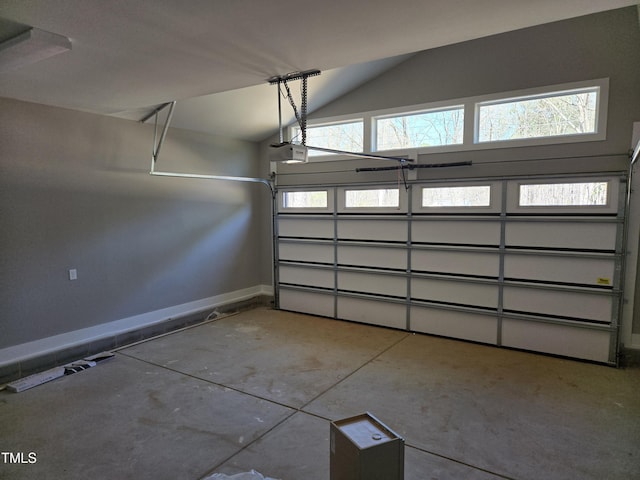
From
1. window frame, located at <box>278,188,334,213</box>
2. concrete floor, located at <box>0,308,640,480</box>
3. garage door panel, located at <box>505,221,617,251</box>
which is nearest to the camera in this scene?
concrete floor, located at <box>0,308,640,480</box>

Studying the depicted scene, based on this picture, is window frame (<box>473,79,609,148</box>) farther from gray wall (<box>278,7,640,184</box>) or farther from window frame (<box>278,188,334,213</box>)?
window frame (<box>278,188,334,213</box>)

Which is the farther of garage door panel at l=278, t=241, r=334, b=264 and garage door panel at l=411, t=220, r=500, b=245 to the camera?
garage door panel at l=278, t=241, r=334, b=264

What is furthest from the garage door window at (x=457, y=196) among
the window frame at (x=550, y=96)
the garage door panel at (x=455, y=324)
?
the garage door panel at (x=455, y=324)

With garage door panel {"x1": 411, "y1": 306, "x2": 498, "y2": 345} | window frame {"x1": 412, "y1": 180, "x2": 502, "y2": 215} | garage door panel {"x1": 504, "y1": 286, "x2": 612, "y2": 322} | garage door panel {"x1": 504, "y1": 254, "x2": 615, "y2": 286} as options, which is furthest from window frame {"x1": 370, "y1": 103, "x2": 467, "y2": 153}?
garage door panel {"x1": 411, "y1": 306, "x2": 498, "y2": 345}

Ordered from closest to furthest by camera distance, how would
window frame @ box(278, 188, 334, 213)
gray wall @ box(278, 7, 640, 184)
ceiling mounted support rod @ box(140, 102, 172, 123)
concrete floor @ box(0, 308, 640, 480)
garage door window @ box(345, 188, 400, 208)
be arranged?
concrete floor @ box(0, 308, 640, 480) → gray wall @ box(278, 7, 640, 184) → ceiling mounted support rod @ box(140, 102, 172, 123) → garage door window @ box(345, 188, 400, 208) → window frame @ box(278, 188, 334, 213)

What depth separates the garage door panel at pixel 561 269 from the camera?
4.32 metres

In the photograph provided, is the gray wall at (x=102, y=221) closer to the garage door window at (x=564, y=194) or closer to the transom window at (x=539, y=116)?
the transom window at (x=539, y=116)

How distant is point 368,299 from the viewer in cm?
584

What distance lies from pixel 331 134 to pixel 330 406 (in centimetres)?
419

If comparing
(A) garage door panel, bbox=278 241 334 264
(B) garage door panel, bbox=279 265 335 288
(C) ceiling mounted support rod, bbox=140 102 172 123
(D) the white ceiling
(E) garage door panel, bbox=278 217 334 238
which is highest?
(C) ceiling mounted support rod, bbox=140 102 172 123

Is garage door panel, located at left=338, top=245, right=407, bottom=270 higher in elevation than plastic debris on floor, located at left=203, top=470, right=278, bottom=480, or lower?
higher

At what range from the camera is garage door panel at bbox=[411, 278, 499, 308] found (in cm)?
495

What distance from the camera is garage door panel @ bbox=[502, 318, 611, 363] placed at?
436 cm

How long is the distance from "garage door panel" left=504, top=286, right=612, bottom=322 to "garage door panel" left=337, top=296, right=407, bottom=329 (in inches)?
55.1
